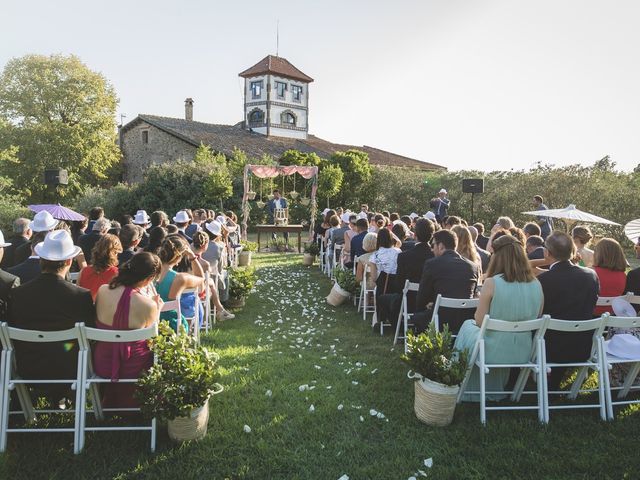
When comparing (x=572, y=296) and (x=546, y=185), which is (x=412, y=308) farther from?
(x=546, y=185)

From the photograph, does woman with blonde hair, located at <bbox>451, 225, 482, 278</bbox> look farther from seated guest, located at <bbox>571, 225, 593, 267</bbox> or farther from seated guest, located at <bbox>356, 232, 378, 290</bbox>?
seated guest, located at <bbox>356, 232, 378, 290</bbox>

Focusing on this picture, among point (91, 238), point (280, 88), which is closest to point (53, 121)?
point (280, 88)

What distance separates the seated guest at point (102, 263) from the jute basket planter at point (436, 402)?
3.03 meters

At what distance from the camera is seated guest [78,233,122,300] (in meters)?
4.40

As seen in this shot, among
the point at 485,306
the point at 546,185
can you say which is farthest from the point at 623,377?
the point at 546,185

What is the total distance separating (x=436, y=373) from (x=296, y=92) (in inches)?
1737

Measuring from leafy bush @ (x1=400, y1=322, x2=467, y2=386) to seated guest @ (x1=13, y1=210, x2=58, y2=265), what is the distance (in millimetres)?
4404

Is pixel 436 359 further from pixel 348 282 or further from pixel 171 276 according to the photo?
pixel 348 282

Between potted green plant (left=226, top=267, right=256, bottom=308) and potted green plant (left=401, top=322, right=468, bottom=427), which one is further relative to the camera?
potted green plant (left=226, top=267, right=256, bottom=308)

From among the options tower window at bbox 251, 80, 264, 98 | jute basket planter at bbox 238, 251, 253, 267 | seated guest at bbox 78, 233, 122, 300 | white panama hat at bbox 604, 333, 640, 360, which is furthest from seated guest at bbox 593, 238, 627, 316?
tower window at bbox 251, 80, 264, 98

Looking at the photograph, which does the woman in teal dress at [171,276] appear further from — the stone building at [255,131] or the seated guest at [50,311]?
the stone building at [255,131]

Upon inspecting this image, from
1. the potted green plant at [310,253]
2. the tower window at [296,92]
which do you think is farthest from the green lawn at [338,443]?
the tower window at [296,92]

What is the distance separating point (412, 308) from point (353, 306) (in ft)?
8.33

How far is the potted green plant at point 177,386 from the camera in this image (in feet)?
10.7
